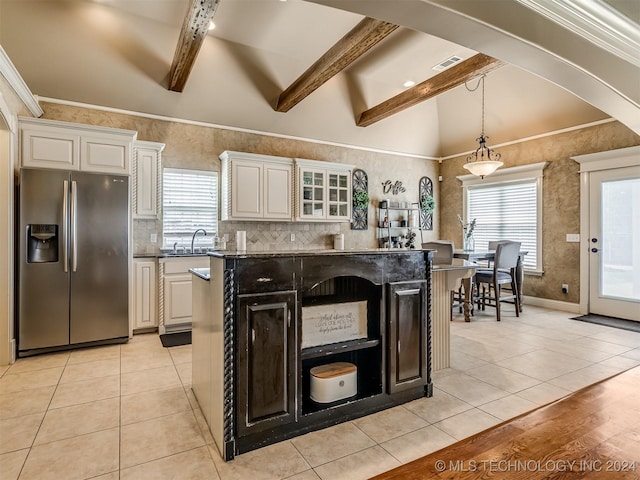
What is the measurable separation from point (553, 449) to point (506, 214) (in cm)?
570

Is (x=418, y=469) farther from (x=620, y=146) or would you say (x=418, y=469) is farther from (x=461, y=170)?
(x=461, y=170)

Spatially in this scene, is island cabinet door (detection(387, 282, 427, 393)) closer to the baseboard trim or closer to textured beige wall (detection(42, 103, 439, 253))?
textured beige wall (detection(42, 103, 439, 253))

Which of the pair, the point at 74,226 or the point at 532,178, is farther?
the point at 532,178

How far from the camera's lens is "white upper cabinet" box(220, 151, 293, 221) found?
494cm

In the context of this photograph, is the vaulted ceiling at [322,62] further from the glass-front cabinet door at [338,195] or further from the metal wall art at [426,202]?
the metal wall art at [426,202]

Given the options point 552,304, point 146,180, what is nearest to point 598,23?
point 552,304

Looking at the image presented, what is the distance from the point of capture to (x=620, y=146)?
4.82 m

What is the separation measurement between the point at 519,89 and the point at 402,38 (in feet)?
7.21

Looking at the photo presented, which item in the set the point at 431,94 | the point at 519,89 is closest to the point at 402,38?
the point at 431,94

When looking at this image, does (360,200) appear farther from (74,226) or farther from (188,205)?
(74,226)

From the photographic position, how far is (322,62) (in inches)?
160

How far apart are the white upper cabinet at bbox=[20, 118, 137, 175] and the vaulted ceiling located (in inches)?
34.7

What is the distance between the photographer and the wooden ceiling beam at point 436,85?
3892 mm

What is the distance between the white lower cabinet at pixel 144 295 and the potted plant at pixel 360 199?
361 cm
